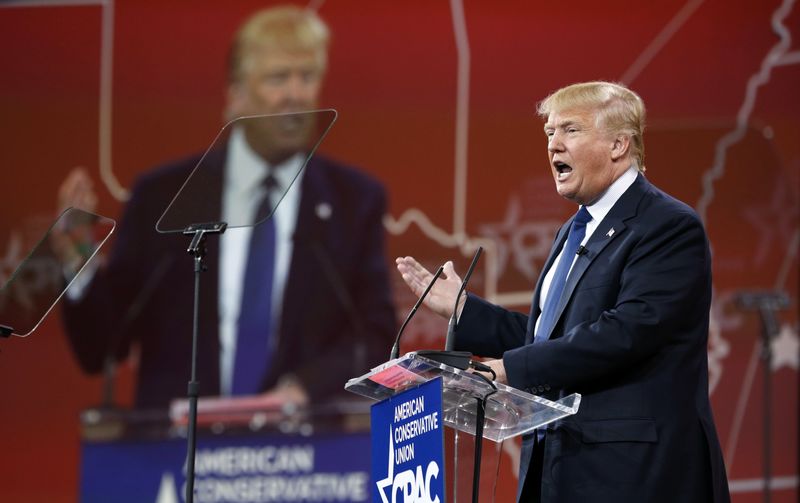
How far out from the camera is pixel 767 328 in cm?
521

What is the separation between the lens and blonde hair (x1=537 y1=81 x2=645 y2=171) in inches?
106

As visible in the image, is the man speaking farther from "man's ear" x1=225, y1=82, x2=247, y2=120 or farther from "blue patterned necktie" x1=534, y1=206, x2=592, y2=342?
"man's ear" x1=225, y1=82, x2=247, y2=120

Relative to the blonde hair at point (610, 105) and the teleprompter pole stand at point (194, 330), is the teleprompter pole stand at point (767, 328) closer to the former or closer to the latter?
the blonde hair at point (610, 105)

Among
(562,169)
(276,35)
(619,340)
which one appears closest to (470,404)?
(619,340)

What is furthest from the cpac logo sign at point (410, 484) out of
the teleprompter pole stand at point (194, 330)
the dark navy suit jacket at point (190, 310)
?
the dark navy suit jacket at point (190, 310)

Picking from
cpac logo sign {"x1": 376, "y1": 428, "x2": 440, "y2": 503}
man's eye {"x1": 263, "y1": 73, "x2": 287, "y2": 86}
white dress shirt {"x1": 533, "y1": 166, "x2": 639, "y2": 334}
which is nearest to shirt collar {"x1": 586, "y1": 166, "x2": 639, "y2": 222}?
white dress shirt {"x1": 533, "y1": 166, "x2": 639, "y2": 334}

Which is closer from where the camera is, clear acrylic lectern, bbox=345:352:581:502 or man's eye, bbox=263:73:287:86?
clear acrylic lectern, bbox=345:352:581:502

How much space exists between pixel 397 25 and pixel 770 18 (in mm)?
1896

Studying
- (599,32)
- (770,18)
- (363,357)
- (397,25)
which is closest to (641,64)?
(599,32)

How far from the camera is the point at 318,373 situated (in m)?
5.13

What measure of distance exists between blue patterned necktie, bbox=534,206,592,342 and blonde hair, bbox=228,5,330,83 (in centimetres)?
276

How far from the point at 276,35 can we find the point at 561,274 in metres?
2.90

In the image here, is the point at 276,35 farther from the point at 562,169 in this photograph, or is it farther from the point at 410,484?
the point at 410,484

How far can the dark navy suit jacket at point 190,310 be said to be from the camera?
201 inches
